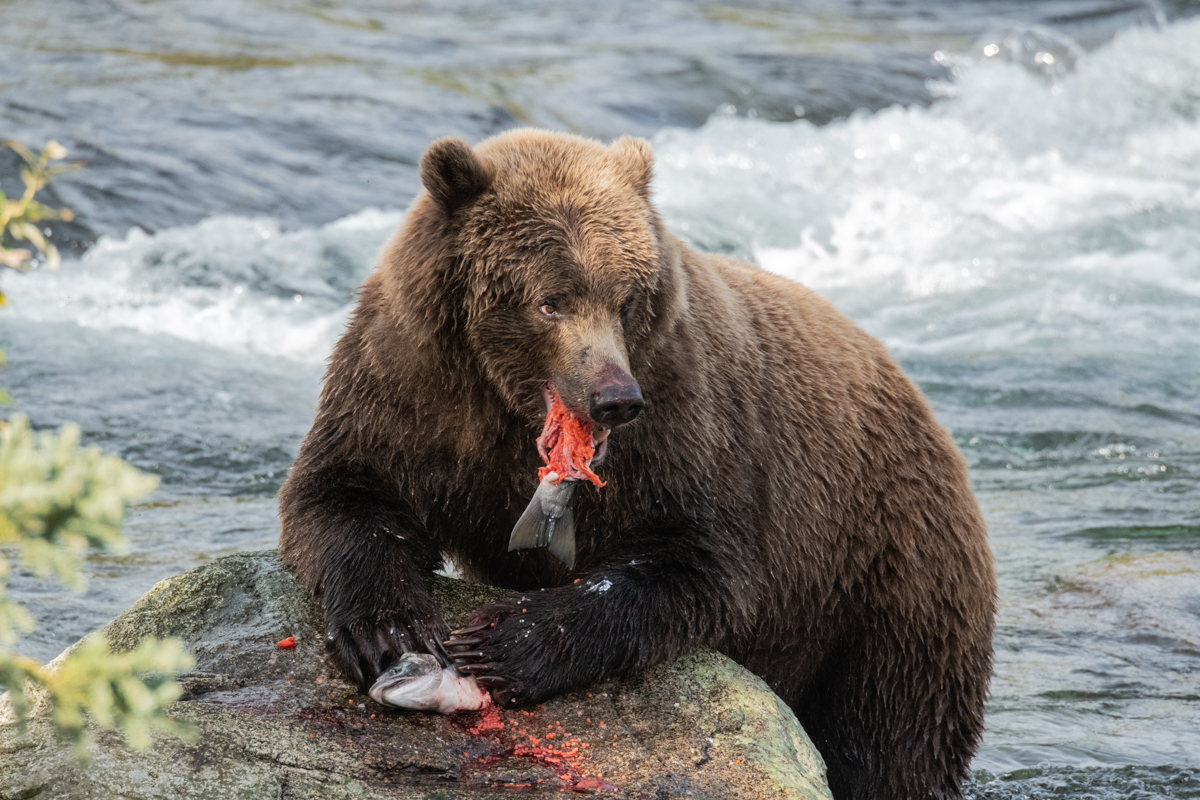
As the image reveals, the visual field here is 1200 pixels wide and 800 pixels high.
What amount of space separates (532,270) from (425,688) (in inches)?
47.6

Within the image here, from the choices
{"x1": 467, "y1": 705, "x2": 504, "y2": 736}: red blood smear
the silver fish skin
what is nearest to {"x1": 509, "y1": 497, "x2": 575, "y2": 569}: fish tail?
the silver fish skin

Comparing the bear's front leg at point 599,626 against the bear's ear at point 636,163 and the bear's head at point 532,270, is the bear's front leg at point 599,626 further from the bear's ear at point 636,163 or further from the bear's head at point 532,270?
the bear's ear at point 636,163

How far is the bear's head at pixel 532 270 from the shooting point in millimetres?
3729

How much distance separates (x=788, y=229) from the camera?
14125 millimetres

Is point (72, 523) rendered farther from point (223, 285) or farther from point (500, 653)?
point (223, 285)

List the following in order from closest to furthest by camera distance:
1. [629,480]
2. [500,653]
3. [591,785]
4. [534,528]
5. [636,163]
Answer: [591,785] → [500,653] → [534,528] → [629,480] → [636,163]

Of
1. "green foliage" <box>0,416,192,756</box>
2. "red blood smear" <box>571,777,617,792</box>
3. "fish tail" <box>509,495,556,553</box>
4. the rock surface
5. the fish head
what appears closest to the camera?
"green foliage" <box>0,416,192,756</box>

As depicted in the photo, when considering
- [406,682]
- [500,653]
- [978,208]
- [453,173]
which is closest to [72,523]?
[406,682]

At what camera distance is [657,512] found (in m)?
4.03

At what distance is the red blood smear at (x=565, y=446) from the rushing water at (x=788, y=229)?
2586 mm

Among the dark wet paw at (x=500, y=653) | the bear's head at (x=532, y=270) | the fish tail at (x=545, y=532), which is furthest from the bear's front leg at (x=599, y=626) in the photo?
the bear's head at (x=532, y=270)

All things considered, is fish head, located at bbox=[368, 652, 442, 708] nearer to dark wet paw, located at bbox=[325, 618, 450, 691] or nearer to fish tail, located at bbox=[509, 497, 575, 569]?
dark wet paw, located at bbox=[325, 618, 450, 691]

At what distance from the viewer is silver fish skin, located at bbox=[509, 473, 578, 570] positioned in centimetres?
371

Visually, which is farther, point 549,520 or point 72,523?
point 549,520
